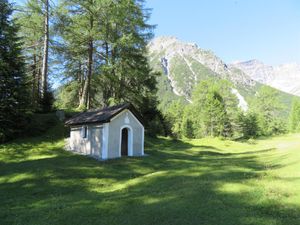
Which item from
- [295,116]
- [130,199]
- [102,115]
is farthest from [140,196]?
[295,116]

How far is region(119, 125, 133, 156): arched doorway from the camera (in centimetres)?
2348

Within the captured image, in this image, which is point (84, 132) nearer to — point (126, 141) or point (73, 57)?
point (126, 141)

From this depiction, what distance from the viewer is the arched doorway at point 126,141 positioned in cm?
2348

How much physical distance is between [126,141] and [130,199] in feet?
44.3

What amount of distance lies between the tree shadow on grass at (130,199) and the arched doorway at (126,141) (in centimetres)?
615

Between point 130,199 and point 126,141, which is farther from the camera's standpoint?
point 126,141

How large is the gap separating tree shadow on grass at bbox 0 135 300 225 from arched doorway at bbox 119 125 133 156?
615 centimetres

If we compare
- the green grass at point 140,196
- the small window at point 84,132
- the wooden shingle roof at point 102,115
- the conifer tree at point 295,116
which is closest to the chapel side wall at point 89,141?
the small window at point 84,132

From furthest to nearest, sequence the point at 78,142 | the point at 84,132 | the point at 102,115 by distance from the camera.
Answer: the point at 78,142
the point at 84,132
the point at 102,115

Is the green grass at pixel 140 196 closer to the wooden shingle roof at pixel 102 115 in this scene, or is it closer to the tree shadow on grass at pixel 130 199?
the tree shadow on grass at pixel 130 199

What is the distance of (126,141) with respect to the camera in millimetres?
23875

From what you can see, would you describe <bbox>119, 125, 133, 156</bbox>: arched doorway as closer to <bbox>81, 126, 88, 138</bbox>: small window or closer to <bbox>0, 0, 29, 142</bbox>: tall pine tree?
<bbox>81, 126, 88, 138</bbox>: small window

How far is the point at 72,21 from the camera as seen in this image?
106ft

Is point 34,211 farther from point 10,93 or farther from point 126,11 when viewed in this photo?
point 126,11
